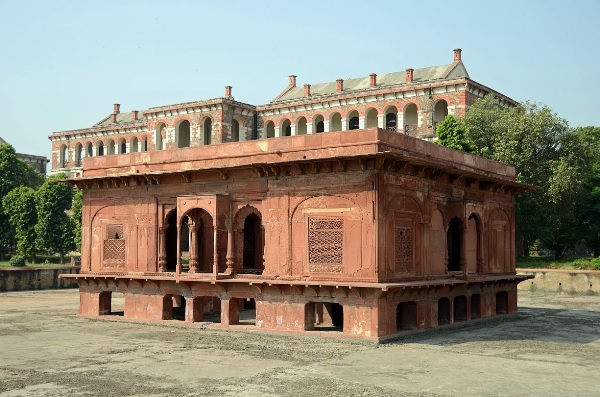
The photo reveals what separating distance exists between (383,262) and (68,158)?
6246cm

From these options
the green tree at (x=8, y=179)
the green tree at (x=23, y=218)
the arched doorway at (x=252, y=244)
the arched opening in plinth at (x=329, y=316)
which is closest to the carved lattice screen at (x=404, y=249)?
the arched opening in plinth at (x=329, y=316)

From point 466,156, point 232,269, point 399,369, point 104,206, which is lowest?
point 399,369

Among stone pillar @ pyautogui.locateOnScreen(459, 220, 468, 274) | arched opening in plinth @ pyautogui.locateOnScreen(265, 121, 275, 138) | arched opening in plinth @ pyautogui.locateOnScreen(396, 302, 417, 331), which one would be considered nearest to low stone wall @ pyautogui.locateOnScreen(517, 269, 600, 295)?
stone pillar @ pyautogui.locateOnScreen(459, 220, 468, 274)

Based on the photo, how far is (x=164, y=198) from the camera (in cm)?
2392

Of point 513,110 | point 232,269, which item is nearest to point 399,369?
point 232,269

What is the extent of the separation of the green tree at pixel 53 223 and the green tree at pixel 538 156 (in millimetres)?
31689

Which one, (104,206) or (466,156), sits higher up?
(466,156)

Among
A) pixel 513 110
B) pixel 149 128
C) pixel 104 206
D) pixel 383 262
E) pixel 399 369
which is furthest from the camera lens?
pixel 149 128

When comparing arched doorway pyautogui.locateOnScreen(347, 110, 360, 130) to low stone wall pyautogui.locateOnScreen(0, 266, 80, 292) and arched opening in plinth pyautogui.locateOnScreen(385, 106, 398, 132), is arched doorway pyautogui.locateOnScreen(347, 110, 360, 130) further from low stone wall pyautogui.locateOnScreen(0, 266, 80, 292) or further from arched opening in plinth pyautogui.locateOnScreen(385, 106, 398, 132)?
low stone wall pyautogui.locateOnScreen(0, 266, 80, 292)

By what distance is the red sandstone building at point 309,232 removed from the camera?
63.8 ft

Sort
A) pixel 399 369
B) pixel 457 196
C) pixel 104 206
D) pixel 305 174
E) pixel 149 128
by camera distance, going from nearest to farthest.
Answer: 1. pixel 399 369
2. pixel 305 174
3. pixel 457 196
4. pixel 104 206
5. pixel 149 128

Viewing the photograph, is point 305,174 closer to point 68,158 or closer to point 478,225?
point 478,225

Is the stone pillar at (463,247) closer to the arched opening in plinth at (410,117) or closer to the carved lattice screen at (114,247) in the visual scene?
the carved lattice screen at (114,247)

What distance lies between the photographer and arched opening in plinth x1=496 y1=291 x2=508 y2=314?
26578 millimetres
